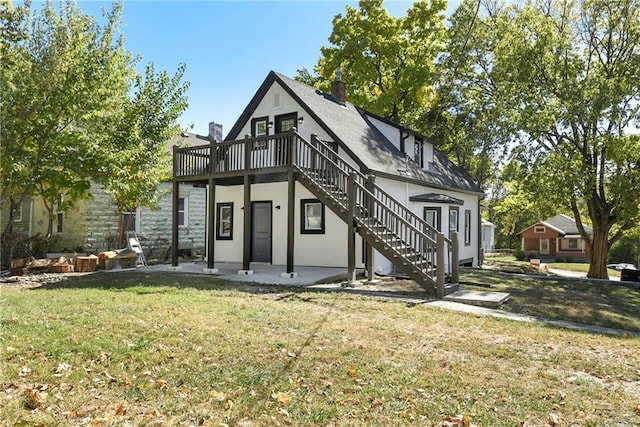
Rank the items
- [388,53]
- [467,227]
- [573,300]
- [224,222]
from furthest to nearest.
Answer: [388,53], [467,227], [224,222], [573,300]

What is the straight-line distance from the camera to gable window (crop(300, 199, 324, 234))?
13.9m

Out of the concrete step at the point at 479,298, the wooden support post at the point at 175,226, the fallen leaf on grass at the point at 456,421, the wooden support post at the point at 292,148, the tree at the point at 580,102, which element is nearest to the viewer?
the fallen leaf on grass at the point at 456,421

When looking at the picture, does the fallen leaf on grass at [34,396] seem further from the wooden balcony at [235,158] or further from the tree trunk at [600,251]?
the tree trunk at [600,251]

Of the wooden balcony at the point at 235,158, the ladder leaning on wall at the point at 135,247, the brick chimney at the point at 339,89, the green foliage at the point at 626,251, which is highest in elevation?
the brick chimney at the point at 339,89

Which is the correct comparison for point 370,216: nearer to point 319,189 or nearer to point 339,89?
point 319,189

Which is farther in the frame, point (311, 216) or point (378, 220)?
point (311, 216)

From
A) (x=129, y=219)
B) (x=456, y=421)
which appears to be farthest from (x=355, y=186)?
(x=129, y=219)

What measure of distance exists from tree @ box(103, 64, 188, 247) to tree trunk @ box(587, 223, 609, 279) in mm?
18355

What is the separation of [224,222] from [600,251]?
1636 cm

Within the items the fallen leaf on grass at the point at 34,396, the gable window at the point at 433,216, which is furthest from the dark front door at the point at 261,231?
the fallen leaf on grass at the point at 34,396

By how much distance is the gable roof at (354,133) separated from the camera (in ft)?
43.9

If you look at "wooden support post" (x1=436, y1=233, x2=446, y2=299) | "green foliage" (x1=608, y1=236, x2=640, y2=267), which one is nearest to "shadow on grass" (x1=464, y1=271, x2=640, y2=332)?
"wooden support post" (x1=436, y1=233, x2=446, y2=299)

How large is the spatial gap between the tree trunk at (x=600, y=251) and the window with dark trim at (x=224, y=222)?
15.8 metres

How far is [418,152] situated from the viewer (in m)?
18.4
